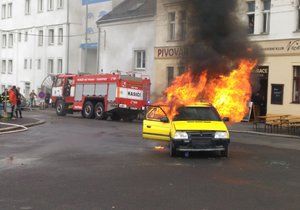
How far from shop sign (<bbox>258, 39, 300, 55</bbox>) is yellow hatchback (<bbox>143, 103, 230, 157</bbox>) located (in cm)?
1315

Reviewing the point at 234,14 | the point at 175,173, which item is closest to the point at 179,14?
the point at 234,14

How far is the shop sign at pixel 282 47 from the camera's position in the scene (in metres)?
26.5

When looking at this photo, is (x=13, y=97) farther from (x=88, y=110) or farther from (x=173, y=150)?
(x=173, y=150)

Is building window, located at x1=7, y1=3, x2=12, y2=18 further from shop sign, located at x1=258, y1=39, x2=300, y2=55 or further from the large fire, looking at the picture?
the large fire

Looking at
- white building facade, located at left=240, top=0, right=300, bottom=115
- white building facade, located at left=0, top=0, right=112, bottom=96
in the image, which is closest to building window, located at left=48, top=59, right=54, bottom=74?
white building facade, located at left=0, top=0, right=112, bottom=96

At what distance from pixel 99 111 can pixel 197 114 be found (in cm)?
1743

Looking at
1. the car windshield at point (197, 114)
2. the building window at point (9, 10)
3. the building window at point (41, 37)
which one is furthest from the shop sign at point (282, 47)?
the building window at point (9, 10)

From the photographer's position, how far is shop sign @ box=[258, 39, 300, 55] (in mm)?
26516

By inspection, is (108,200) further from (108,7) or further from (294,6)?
(108,7)

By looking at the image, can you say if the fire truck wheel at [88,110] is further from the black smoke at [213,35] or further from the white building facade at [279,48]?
the black smoke at [213,35]

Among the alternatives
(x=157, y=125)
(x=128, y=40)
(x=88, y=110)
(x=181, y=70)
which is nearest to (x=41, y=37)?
(x=128, y=40)

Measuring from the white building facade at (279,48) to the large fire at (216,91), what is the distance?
1025 cm

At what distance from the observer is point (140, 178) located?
1000 cm

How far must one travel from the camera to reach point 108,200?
7984 millimetres
